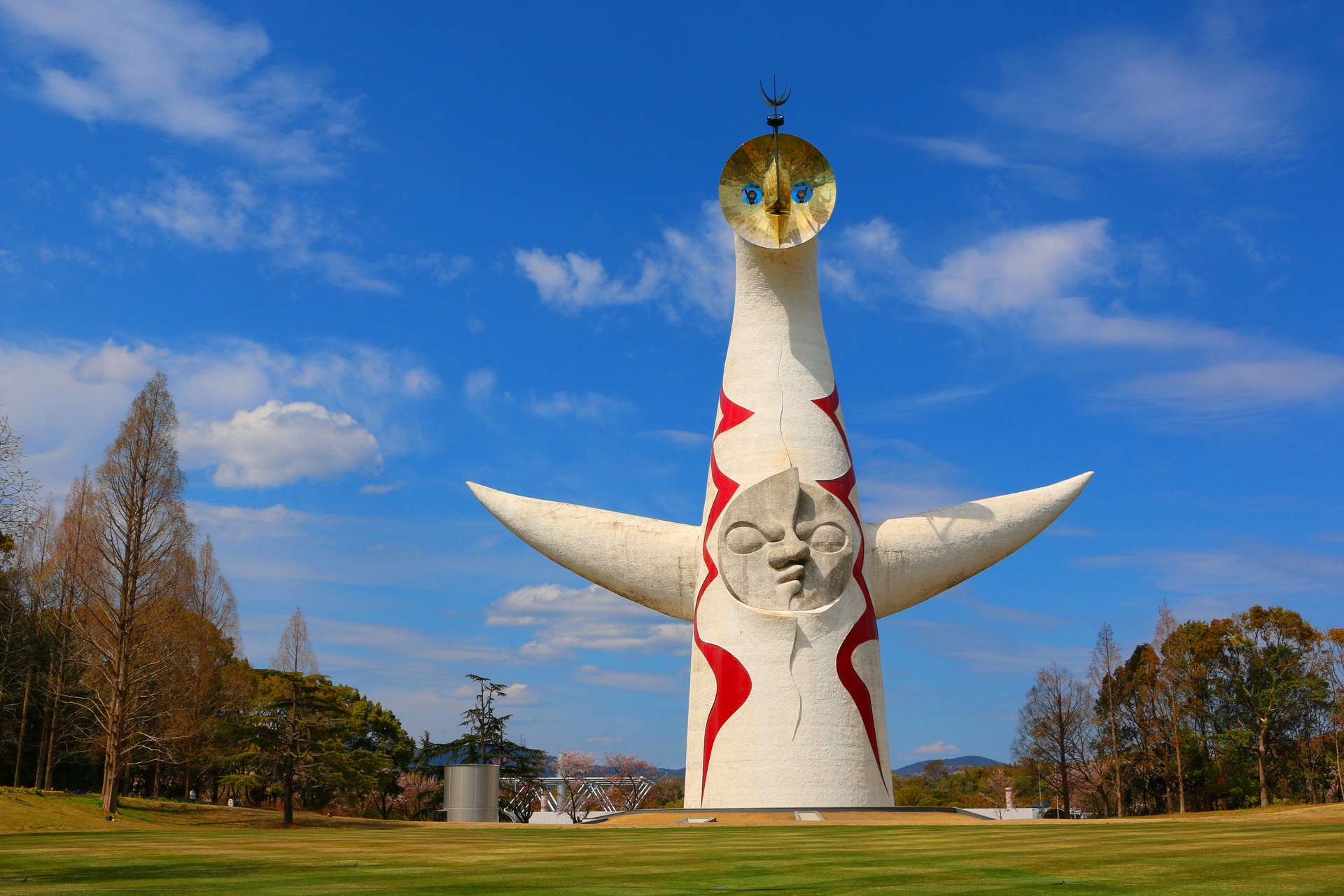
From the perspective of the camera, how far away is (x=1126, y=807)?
4497cm

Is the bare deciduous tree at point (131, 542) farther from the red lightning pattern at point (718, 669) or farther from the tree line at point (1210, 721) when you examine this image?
the tree line at point (1210, 721)

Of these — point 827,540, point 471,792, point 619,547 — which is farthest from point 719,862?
point 471,792

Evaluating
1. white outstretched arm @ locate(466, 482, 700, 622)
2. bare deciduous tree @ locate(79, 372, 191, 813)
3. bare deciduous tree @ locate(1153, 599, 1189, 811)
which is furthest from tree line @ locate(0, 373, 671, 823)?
bare deciduous tree @ locate(1153, 599, 1189, 811)

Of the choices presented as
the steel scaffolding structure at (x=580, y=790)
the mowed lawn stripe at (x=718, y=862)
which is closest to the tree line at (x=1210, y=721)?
the steel scaffolding structure at (x=580, y=790)

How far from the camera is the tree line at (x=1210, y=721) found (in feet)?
127

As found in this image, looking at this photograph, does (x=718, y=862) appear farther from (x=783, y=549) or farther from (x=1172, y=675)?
(x=1172, y=675)

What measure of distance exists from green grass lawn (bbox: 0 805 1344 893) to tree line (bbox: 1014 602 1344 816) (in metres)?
30.7

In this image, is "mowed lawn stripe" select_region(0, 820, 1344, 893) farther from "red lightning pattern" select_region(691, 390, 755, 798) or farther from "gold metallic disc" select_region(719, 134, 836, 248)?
"gold metallic disc" select_region(719, 134, 836, 248)

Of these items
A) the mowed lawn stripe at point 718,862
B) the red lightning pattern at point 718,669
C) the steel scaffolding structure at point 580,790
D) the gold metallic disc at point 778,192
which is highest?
the gold metallic disc at point 778,192

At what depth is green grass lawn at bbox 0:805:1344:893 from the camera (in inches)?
248

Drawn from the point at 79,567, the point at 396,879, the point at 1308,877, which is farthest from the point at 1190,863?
the point at 79,567

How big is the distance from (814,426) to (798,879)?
558 inches

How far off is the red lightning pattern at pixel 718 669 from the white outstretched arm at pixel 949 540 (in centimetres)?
309

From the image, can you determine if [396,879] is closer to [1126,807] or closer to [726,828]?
[726,828]
